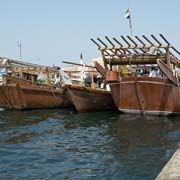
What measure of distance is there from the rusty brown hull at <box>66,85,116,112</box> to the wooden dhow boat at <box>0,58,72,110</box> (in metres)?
1.58

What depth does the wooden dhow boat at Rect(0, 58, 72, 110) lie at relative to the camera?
22234 millimetres

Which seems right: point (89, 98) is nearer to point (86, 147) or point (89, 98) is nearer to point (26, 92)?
point (26, 92)

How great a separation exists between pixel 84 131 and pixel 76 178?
21.6ft

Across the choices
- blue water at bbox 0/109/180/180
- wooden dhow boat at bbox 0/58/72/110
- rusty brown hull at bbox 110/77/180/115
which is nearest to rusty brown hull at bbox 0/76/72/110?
wooden dhow boat at bbox 0/58/72/110

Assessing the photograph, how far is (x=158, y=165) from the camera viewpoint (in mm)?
9031

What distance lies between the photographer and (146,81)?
1903 cm

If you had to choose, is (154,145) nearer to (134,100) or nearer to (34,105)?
(134,100)

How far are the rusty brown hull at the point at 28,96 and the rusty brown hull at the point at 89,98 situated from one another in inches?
62.3

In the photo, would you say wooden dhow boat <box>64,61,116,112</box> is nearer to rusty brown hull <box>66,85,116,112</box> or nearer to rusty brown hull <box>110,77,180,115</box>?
rusty brown hull <box>66,85,116,112</box>

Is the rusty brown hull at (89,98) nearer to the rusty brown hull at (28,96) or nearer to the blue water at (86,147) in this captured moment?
the rusty brown hull at (28,96)

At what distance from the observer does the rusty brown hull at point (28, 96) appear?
878 inches

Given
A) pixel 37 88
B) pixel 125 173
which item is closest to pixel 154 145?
pixel 125 173

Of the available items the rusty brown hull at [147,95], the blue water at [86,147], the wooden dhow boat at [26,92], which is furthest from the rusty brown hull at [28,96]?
the rusty brown hull at [147,95]

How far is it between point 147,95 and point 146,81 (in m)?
0.67
